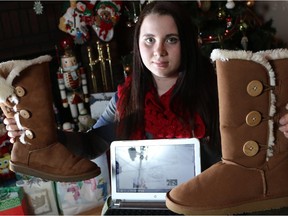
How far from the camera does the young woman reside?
817 millimetres

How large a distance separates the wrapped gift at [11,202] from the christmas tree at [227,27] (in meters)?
1.09

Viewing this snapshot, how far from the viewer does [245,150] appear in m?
0.62

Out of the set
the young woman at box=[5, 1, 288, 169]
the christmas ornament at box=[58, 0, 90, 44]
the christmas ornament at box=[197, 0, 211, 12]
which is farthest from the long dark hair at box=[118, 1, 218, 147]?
the christmas ornament at box=[58, 0, 90, 44]

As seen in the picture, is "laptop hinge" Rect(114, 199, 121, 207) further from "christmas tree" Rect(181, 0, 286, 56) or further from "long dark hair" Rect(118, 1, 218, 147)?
"christmas tree" Rect(181, 0, 286, 56)

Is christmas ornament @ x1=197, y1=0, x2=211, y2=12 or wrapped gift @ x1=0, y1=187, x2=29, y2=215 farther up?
christmas ornament @ x1=197, y1=0, x2=211, y2=12

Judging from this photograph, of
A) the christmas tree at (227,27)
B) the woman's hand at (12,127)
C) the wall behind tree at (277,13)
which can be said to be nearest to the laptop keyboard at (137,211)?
the woman's hand at (12,127)

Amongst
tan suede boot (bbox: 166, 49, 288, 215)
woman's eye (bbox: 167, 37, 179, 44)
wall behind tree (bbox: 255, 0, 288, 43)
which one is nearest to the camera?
tan suede boot (bbox: 166, 49, 288, 215)

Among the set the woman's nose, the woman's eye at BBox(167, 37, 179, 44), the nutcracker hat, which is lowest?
the woman's nose

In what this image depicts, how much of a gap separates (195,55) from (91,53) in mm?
1180

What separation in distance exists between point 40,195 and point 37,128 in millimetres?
832

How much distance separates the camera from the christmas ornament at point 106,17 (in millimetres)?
1885

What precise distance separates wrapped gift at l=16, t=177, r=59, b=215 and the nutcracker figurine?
20.8 inches

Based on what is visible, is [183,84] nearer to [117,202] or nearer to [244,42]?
[117,202]

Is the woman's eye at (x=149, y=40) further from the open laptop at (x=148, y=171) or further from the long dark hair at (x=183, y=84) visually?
the open laptop at (x=148, y=171)
